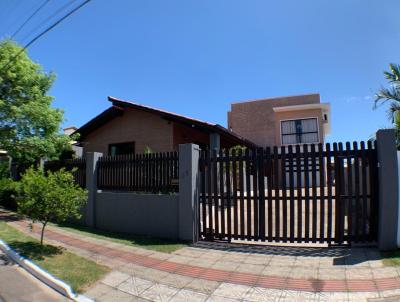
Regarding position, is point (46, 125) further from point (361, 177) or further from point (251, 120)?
point (251, 120)

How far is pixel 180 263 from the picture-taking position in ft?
18.6

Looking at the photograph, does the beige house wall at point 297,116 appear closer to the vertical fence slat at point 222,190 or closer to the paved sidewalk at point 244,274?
the vertical fence slat at point 222,190

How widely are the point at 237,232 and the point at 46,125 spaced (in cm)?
885

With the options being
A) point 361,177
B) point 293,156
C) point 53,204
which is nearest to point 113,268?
point 53,204

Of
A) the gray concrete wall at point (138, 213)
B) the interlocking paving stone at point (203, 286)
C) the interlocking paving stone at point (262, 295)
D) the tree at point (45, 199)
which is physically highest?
the tree at point (45, 199)

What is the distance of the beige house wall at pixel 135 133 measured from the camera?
1316 cm

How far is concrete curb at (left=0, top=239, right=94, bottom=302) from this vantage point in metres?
4.40

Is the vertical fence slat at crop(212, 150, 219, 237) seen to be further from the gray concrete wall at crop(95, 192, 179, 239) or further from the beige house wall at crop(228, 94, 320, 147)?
the beige house wall at crop(228, 94, 320, 147)

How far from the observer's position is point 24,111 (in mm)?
11234

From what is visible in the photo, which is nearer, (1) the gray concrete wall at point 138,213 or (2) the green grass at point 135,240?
(2) the green grass at point 135,240

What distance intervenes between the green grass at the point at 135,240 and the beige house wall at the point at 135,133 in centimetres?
512

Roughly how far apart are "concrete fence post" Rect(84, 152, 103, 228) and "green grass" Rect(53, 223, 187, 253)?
34cm

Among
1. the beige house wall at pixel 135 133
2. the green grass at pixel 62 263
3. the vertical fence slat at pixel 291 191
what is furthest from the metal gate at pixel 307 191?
the beige house wall at pixel 135 133

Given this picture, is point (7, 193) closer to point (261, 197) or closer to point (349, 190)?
point (261, 197)
